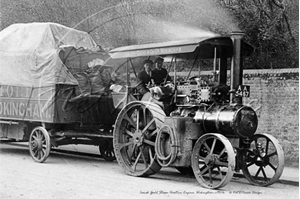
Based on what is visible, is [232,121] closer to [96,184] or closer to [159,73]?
[159,73]

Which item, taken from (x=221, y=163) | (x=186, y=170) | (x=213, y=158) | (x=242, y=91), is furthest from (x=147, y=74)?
(x=221, y=163)

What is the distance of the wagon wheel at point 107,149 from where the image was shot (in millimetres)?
10297

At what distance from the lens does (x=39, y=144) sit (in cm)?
930

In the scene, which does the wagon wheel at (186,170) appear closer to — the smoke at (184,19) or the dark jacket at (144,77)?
the dark jacket at (144,77)

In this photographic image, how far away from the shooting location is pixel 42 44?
27.7 feet

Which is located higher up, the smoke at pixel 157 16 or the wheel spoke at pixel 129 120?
the smoke at pixel 157 16

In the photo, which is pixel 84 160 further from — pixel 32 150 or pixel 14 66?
pixel 14 66

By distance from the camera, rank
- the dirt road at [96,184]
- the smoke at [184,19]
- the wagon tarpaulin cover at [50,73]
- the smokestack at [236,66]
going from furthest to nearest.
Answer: the wagon tarpaulin cover at [50,73]
the smokestack at [236,66]
the dirt road at [96,184]
the smoke at [184,19]

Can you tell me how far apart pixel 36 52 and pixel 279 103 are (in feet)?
17.8

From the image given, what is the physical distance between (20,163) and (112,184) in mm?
2409

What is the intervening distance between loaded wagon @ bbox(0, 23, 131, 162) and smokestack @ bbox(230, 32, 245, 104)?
2.16 meters

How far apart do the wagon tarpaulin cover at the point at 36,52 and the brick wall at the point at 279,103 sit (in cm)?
359

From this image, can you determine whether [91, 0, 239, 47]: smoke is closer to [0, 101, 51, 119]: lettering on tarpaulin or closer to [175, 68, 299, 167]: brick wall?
[0, 101, 51, 119]: lettering on tarpaulin

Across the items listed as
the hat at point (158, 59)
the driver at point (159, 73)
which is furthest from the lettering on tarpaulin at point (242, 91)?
the hat at point (158, 59)
